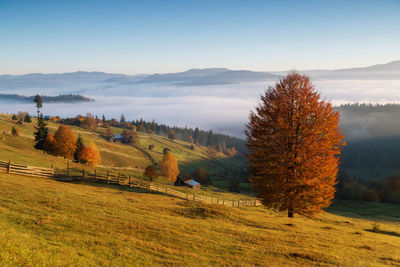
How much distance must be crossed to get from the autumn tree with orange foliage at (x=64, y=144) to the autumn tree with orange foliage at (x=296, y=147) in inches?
2915

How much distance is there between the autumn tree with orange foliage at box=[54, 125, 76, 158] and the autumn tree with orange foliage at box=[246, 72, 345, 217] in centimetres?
7403

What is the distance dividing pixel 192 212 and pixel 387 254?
1585 centimetres

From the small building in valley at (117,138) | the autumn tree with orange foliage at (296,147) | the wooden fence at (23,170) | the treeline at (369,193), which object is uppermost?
the autumn tree with orange foliage at (296,147)

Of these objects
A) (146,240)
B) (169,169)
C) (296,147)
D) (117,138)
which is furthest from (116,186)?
(117,138)

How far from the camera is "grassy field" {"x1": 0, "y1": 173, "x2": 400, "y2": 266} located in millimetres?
12414

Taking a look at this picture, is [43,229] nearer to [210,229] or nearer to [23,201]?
[23,201]

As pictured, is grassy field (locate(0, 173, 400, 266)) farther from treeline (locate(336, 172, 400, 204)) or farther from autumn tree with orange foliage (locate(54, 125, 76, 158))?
treeline (locate(336, 172, 400, 204))

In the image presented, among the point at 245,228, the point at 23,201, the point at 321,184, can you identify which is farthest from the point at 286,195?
the point at 23,201

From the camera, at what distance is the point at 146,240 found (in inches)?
626

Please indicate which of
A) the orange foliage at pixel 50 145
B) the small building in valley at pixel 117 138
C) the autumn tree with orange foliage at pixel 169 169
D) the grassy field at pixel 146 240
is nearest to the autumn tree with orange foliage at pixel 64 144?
the orange foliage at pixel 50 145

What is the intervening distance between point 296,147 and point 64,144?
77.8m

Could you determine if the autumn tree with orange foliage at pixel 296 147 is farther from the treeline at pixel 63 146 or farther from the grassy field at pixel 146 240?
the treeline at pixel 63 146

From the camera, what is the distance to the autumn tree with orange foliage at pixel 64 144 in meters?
82.1

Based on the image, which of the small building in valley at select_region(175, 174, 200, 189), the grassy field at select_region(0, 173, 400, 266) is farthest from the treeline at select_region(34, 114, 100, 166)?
the grassy field at select_region(0, 173, 400, 266)
